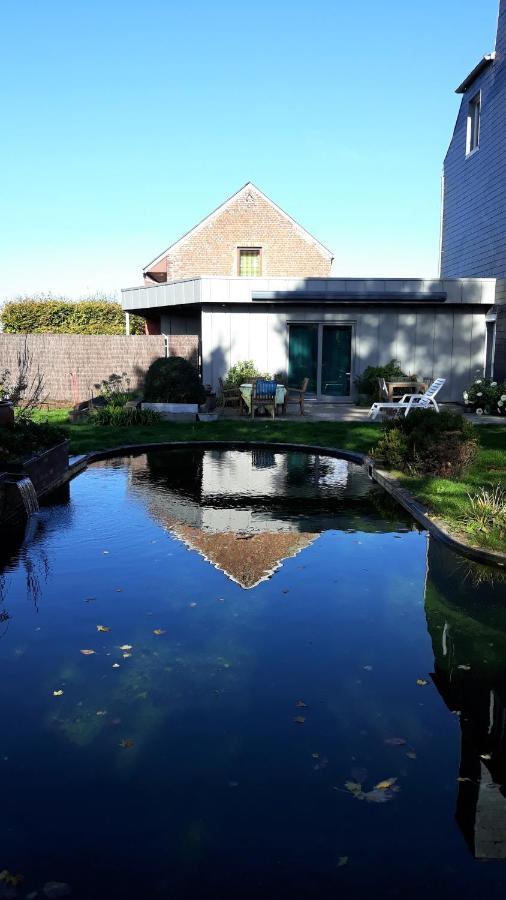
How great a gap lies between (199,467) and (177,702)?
8130 millimetres

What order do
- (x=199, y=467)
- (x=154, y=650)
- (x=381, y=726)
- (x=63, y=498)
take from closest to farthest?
1. (x=381, y=726)
2. (x=154, y=650)
3. (x=63, y=498)
4. (x=199, y=467)

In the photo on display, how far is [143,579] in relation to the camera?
257 inches

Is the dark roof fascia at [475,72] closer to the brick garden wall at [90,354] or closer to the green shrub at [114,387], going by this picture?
the brick garden wall at [90,354]

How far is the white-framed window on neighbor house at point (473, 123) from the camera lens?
22.1m

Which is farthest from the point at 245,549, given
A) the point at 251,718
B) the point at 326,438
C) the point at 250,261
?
the point at 250,261

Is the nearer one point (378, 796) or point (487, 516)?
point (378, 796)

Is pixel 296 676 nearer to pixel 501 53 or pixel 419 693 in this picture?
pixel 419 693

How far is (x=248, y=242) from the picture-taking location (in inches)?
1247

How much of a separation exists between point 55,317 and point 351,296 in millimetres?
17649

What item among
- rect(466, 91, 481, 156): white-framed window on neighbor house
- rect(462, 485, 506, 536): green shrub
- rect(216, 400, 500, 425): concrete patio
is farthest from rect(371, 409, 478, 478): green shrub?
rect(466, 91, 481, 156): white-framed window on neighbor house

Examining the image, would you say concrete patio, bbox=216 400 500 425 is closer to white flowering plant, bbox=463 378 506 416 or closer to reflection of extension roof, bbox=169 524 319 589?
white flowering plant, bbox=463 378 506 416

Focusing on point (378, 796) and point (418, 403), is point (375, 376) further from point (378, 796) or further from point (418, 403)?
point (378, 796)

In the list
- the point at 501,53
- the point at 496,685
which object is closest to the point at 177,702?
the point at 496,685

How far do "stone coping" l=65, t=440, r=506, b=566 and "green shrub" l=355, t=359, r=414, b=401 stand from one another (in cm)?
675
